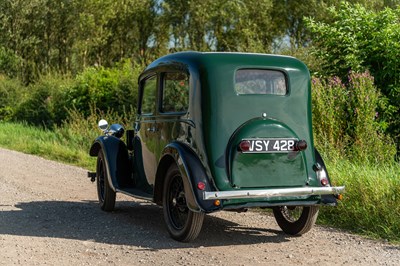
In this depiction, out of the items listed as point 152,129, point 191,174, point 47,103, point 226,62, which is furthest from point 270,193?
point 47,103

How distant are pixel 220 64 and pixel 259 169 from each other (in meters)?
1.15

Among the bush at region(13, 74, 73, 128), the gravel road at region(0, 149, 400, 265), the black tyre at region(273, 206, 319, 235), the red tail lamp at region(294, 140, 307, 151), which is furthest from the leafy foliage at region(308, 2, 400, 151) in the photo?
the bush at region(13, 74, 73, 128)

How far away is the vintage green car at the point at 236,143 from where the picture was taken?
20.2ft

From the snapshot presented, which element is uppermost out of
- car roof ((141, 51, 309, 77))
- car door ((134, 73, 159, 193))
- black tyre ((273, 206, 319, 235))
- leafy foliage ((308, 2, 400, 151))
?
leafy foliage ((308, 2, 400, 151))

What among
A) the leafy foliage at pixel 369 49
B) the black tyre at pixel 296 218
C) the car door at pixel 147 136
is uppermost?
the leafy foliage at pixel 369 49

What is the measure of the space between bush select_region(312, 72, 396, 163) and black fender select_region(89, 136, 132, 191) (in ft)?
10.5

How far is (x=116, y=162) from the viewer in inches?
316

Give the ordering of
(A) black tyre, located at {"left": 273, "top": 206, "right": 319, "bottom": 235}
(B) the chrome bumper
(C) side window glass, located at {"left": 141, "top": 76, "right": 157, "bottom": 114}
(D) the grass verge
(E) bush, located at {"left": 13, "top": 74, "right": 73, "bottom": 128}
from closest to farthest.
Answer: (B) the chrome bumper → (A) black tyre, located at {"left": 273, "top": 206, "right": 319, "bottom": 235} → (C) side window glass, located at {"left": 141, "top": 76, "right": 157, "bottom": 114} → (D) the grass verge → (E) bush, located at {"left": 13, "top": 74, "right": 73, "bottom": 128}

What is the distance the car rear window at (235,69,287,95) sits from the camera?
6527 mm

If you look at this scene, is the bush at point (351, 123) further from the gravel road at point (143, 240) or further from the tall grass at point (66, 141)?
the tall grass at point (66, 141)

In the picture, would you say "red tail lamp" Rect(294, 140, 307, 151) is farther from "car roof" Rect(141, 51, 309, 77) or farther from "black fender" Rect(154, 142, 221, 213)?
"black fender" Rect(154, 142, 221, 213)

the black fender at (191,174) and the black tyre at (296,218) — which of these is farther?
the black tyre at (296,218)

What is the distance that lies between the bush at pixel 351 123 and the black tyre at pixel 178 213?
351cm

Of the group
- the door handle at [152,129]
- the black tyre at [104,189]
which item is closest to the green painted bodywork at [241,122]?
the door handle at [152,129]
